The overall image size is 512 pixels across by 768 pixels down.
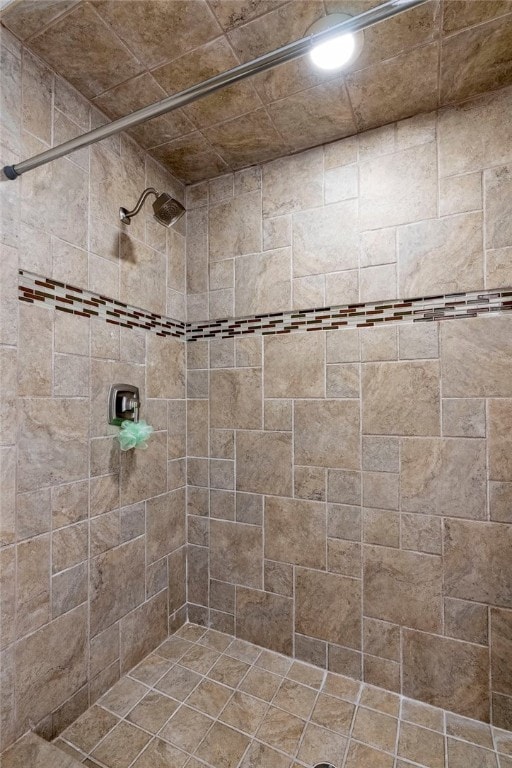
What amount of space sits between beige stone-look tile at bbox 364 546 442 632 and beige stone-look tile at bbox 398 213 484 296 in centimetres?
109

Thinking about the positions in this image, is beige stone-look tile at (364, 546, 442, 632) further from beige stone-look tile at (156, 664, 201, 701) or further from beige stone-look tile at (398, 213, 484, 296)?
beige stone-look tile at (398, 213, 484, 296)

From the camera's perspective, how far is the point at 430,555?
154cm

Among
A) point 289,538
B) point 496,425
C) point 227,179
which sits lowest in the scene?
point 289,538

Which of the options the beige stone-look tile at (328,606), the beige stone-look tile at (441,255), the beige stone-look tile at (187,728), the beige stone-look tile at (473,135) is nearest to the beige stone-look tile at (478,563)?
the beige stone-look tile at (328,606)

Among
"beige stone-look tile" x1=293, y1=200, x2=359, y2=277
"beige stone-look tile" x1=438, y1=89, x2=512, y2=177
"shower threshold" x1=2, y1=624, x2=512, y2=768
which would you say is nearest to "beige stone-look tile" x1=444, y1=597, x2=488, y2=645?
"shower threshold" x1=2, y1=624, x2=512, y2=768

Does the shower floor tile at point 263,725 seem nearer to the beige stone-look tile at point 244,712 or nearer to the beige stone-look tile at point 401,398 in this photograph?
the beige stone-look tile at point 244,712

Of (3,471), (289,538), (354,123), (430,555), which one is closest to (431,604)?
(430,555)

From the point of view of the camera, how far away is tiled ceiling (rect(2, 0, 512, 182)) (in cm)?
119

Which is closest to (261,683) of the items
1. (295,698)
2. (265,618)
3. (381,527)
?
(295,698)

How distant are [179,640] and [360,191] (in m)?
2.29

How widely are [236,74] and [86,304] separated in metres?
0.98

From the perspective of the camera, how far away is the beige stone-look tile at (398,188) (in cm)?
159

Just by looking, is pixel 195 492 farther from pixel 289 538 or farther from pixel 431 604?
pixel 431 604

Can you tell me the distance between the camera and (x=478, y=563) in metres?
1.48
